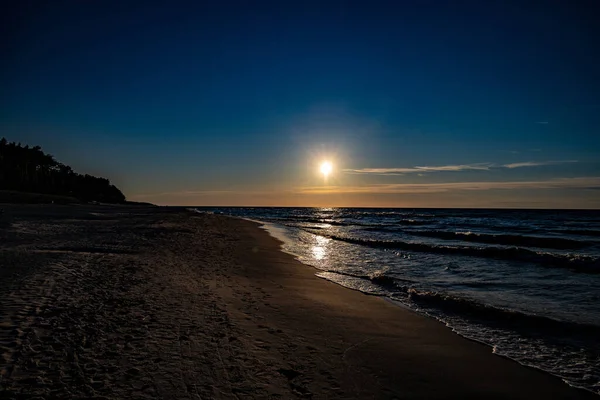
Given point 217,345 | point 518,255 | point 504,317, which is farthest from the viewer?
point 518,255

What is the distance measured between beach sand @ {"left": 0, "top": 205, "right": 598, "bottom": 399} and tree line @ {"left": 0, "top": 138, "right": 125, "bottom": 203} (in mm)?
83535

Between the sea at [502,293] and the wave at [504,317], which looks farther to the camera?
the wave at [504,317]

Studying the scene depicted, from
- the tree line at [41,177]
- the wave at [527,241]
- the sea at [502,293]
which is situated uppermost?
the tree line at [41,177]

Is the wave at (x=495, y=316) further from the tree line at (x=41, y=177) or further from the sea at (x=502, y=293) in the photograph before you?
the tree line at (x=41, y=177)

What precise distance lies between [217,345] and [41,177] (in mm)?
104689

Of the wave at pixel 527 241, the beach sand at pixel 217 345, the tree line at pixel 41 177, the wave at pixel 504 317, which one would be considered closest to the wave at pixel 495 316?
the wave at pixel 504 317

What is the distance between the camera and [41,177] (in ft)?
292

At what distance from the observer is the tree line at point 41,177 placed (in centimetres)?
7781

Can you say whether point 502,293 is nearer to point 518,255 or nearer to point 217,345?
point 217,345

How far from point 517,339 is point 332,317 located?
3.98 metres

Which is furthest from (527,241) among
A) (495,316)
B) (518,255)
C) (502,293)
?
(495,316)


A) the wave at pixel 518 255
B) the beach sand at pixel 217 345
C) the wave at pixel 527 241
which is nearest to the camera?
the beach sand at pixel 217 345

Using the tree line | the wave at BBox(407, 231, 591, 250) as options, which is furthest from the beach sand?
the tree line

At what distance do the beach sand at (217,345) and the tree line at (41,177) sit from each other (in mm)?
83535
